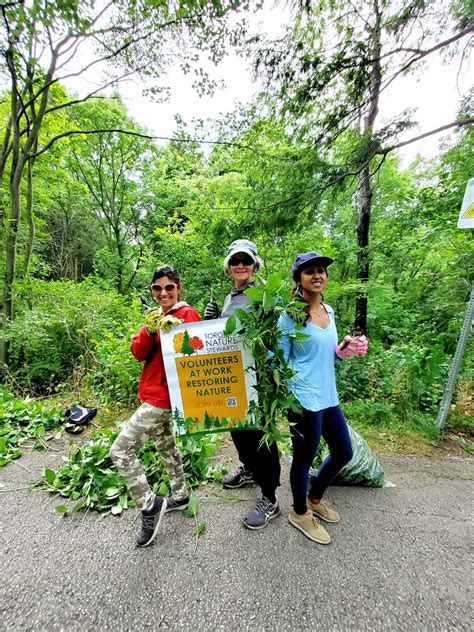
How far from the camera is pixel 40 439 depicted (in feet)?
9.98

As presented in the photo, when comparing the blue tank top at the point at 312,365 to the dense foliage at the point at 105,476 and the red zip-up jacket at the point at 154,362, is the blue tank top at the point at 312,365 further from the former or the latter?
the dense foliage at the point at 105,476

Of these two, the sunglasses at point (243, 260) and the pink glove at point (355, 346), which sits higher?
the sunglasses at point (243, 260)

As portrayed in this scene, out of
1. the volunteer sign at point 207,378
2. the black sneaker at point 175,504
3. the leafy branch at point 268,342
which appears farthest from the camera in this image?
the black sneaker at point 175,504

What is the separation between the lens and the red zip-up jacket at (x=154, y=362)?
166cm

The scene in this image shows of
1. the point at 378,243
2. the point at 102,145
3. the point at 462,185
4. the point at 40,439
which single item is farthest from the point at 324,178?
the point at 102,145

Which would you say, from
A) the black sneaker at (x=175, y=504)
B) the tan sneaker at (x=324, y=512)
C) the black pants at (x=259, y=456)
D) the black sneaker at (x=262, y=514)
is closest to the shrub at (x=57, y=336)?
the black sneaker at (x=175, y=504)

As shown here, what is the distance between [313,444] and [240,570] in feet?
2.86

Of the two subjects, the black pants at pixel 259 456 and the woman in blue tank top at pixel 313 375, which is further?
the black pants at pixel 259 456

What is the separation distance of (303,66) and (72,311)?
564cm

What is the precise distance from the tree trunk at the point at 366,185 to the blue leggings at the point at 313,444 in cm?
238

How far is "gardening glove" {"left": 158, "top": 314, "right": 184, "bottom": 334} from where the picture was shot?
61.1 inches

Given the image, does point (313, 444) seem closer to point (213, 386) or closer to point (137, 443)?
point (213, 386)

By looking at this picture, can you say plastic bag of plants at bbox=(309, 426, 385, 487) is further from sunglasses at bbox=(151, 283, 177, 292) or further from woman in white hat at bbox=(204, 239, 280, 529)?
sunglasses at bbox=(151, 283, 177, 292)

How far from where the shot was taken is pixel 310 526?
1770 mm
